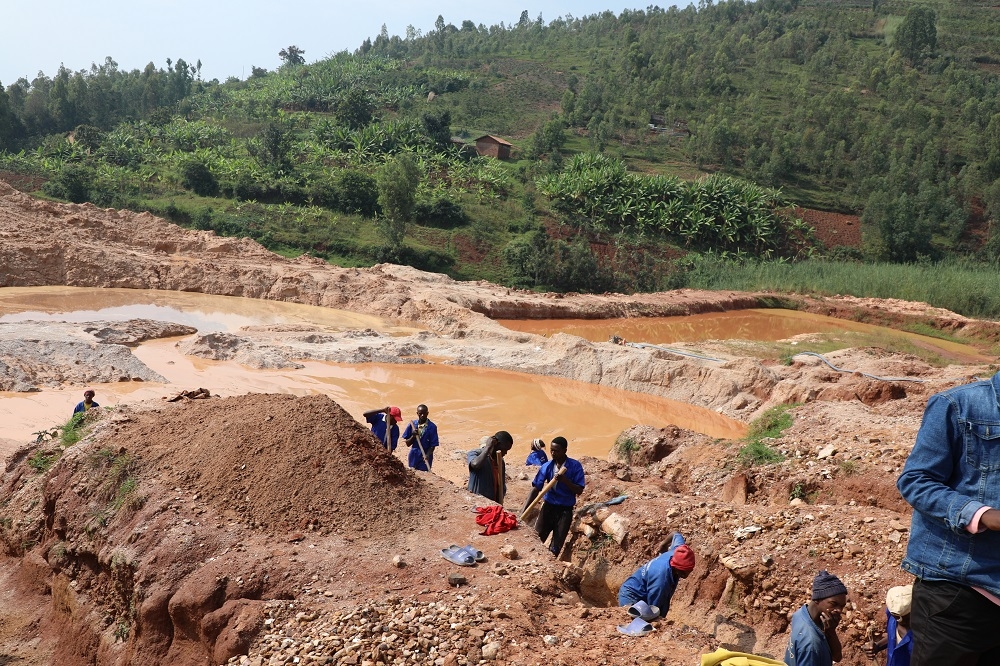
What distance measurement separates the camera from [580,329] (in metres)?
23.5

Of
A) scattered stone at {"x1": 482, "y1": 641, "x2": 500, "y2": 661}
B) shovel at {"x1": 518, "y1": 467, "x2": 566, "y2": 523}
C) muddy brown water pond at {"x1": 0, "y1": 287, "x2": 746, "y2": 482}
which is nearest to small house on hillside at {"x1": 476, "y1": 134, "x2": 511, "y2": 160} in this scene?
muddy brown water pond at {"x1": 0, "y1": 287, "x2": 746, "y2": 482}

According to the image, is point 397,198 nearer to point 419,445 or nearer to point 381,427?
point 381,427

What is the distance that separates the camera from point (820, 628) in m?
3.65

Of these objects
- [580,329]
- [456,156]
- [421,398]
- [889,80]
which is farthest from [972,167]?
[421,398]

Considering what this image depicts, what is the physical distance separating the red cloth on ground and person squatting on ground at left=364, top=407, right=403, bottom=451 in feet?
7.06

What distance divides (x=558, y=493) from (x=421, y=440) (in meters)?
1.98

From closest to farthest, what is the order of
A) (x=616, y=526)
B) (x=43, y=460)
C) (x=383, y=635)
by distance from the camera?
1. (x=383, y=635)
2. (x=616, y=526)
3. (x=43, y=460)

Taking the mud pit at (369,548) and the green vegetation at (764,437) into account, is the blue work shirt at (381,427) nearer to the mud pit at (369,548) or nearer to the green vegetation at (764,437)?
the mud pit at (369,548)

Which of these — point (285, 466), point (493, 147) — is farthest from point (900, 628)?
point (493, 147)

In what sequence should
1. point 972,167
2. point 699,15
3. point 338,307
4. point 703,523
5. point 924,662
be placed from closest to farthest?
point 924,662, point 703,523, point 338,307, point 972,167, point 699,15

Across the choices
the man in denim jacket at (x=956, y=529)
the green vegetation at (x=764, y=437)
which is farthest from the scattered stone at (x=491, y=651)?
Answer: the green vegetation at (x=764, y=437)

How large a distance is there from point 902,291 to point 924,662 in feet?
99.4

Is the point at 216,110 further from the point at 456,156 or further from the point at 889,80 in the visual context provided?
the point at 889,80

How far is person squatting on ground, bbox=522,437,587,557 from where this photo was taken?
6.47 m
